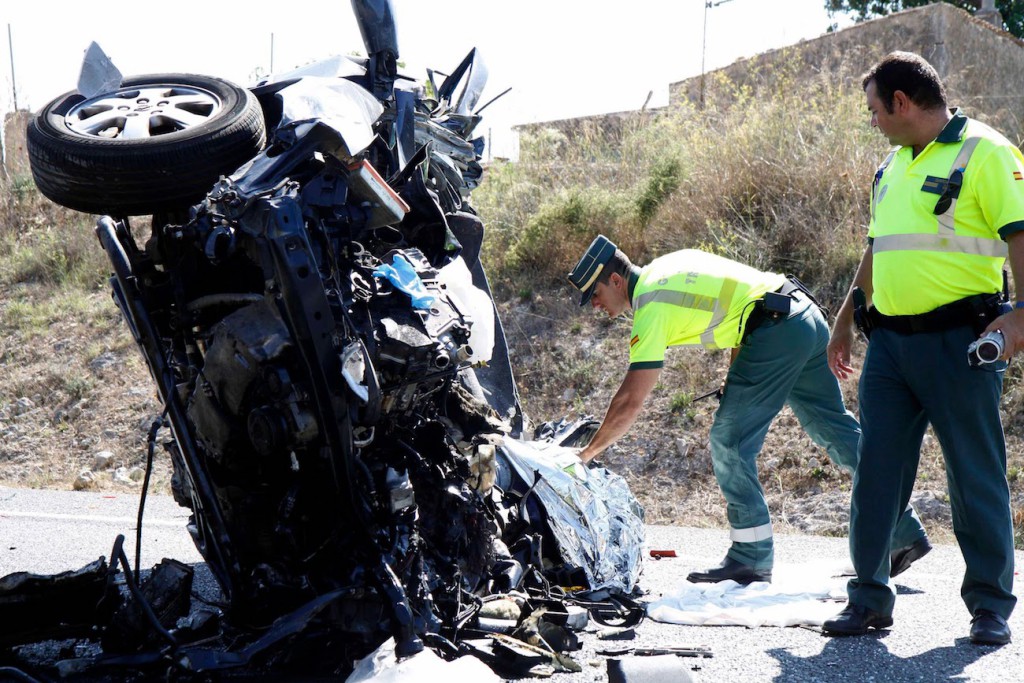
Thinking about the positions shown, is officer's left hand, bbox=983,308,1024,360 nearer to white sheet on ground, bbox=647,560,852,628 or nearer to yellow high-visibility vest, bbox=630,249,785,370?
white sheet on ground, bbox=647,560,852,628

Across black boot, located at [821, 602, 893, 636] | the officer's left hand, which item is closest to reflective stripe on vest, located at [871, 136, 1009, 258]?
the officer's left hand

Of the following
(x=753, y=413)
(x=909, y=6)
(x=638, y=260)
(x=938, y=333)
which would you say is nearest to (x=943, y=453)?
(x=938, y=333)

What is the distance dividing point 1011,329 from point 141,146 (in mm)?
3050

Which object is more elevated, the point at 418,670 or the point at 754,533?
the point at 418,670

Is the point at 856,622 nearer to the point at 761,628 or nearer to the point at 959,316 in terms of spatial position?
the point at 761,628

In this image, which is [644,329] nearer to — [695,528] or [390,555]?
[390,555]

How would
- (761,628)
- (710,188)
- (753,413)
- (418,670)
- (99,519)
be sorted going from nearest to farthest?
(418,670), (761,628), (753,413), (99,519), (710,188)

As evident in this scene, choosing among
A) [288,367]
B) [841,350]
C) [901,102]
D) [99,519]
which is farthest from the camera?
[99,519]

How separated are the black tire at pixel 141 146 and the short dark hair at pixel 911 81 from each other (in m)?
2.41

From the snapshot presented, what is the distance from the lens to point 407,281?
339 cm

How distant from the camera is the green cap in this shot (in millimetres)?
5027

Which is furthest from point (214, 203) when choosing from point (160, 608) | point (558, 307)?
point (558, 307)

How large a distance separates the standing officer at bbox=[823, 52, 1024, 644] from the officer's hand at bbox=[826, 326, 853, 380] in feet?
1.47

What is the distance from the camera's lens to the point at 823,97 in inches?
471
